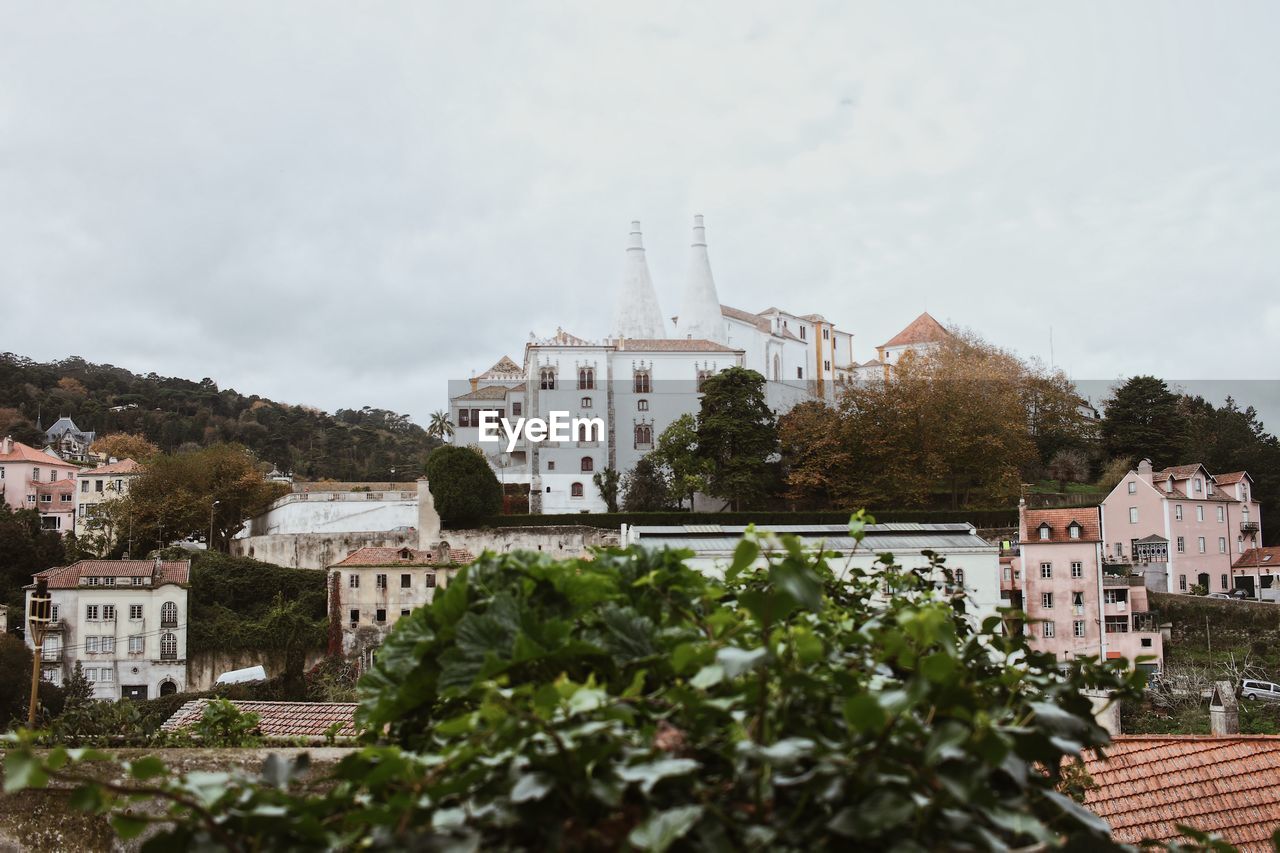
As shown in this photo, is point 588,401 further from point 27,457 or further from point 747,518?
point 27,457

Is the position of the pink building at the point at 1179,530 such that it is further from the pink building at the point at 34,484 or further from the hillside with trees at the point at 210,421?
the pink building at the point at 34,484

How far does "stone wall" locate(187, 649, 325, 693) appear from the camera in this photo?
32.1m

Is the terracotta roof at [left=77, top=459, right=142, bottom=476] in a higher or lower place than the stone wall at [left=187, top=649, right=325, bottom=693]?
higher

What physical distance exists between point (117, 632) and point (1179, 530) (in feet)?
116

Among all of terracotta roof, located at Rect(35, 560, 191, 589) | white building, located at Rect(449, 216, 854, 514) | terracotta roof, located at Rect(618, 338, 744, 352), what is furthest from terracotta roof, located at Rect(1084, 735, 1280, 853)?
terracotta roof, located at Rect(618, 338, 744, 352)

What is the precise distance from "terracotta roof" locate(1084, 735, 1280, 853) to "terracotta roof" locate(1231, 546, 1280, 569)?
36942 mm

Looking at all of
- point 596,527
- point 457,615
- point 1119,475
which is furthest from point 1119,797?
point 1119,475

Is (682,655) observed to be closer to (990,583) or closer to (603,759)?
(603,759)

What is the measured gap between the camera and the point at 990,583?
76.3 feet

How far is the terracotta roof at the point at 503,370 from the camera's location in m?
54.1

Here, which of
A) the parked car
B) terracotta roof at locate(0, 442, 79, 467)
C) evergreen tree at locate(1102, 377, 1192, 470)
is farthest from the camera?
A: terracotta roof at locate(0, 442, 79, 467)

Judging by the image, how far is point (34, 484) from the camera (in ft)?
183

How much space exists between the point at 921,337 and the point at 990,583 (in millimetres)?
39652

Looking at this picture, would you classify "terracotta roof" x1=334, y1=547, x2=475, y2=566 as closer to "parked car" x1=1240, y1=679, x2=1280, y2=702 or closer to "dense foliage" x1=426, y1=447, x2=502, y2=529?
"dense foliage" x1=426, y1=447, x2=502, y2=529
